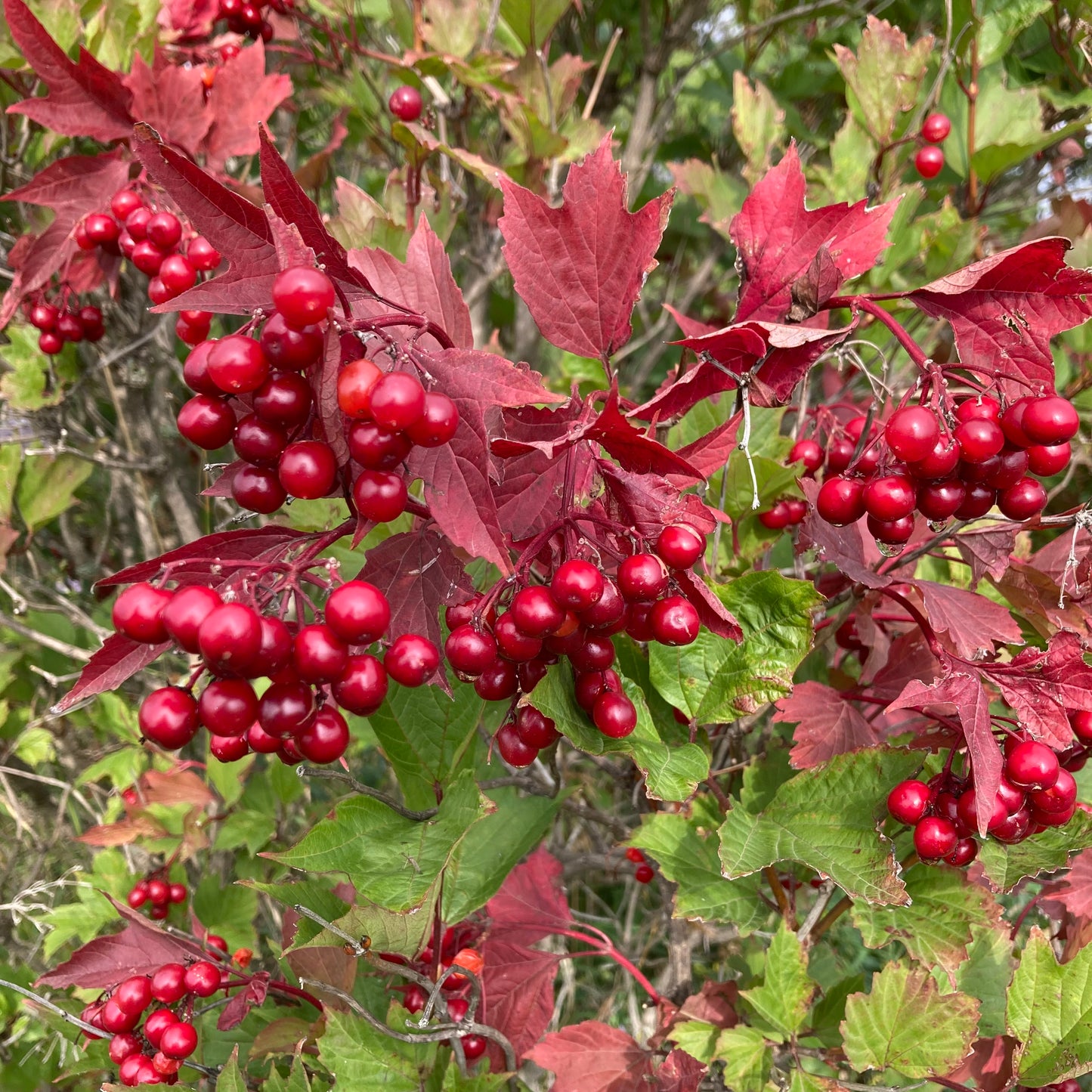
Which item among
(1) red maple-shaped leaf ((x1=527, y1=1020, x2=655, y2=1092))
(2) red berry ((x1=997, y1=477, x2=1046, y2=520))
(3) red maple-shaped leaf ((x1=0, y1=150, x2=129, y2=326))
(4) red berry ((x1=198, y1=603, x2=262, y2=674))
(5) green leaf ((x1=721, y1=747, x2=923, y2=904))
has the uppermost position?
(3) red maple-shaped leaf ((x1=0, y1=150, x2=129, y2=326))

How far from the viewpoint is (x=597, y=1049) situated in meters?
1.23

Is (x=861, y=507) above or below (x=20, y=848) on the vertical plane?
above

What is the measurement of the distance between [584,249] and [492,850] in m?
0.80

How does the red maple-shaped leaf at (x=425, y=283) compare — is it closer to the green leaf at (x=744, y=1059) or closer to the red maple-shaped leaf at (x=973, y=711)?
the red maple-shaped leaf at (x=973, y=711)

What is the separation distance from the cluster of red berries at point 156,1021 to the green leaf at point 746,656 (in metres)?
0.81

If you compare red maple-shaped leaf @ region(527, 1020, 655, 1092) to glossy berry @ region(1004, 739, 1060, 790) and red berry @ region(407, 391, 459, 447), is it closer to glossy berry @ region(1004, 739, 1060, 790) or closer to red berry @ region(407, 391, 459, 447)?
glossy berry @ region(1004, 739, 1060, 790)

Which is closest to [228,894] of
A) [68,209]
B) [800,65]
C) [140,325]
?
[140,325]

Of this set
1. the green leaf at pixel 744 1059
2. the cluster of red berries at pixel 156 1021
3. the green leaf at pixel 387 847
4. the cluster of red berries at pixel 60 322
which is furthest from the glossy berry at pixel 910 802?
the cluster of red berries at pixel 60 322

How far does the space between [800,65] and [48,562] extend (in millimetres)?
3048

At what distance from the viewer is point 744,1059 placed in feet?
3.43

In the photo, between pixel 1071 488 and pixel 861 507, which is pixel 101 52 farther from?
pixel 1071 488

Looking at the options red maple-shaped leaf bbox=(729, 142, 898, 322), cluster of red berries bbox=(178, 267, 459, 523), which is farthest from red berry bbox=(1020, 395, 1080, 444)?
cluster of red berries bbox=(178, 267, 459, 523)

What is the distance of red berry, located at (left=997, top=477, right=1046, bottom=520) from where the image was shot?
873 mm

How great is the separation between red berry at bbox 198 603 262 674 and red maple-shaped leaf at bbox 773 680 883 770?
713 mm
